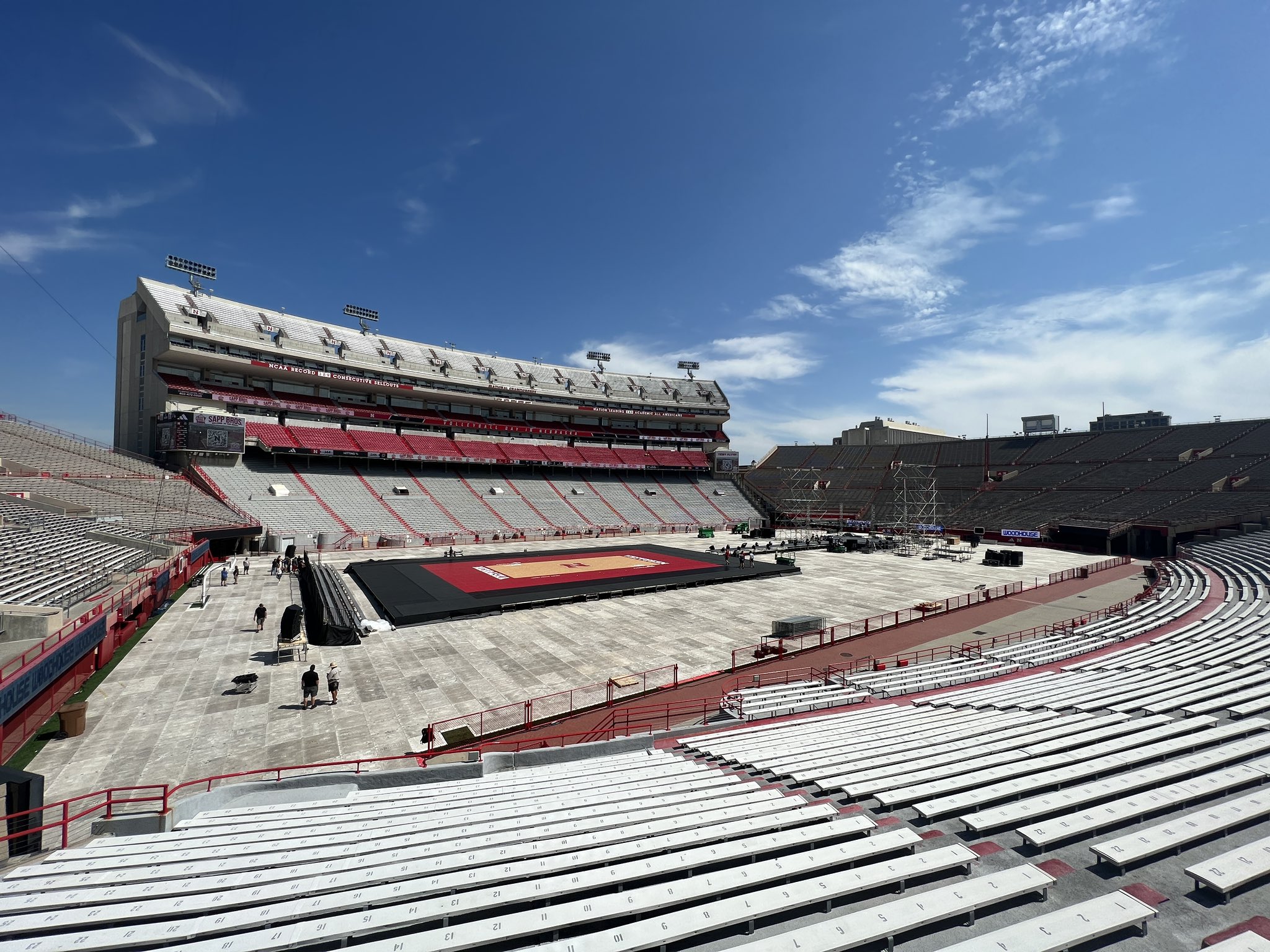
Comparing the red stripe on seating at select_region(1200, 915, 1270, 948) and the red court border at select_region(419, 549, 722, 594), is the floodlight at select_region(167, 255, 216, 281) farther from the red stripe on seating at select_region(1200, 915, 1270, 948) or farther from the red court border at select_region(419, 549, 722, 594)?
the red stripe on seating at select_region(1200, 915, 1270, 948)

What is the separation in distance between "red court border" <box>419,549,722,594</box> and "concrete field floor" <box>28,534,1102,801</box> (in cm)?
412

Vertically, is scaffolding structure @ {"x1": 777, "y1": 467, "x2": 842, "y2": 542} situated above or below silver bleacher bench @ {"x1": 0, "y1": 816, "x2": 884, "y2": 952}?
above

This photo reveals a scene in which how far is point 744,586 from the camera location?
105 ft

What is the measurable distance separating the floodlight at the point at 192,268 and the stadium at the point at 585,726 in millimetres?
5704

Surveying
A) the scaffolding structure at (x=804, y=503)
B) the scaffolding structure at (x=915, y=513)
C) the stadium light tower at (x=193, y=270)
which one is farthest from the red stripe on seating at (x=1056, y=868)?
the stadium light tower at (x=193, y=270)

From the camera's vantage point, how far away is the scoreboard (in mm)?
42656

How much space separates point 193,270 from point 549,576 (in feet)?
164

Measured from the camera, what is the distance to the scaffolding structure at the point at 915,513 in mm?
50656

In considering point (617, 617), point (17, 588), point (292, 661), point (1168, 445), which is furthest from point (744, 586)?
point (1168, 445)

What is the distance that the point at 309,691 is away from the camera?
14.0m

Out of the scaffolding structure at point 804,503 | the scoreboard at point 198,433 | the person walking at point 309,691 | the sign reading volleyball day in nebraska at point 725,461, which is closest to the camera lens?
the person walking at point 309,691

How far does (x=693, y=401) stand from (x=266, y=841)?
257 feet

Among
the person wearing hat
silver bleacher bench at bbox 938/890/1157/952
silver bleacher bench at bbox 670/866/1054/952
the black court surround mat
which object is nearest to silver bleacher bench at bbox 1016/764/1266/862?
silver bleacher bench at bbox 670/866/1054/952

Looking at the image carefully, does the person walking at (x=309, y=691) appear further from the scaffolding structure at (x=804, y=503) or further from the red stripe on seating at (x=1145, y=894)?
the scaffolding structure at (x=804, y=503)
